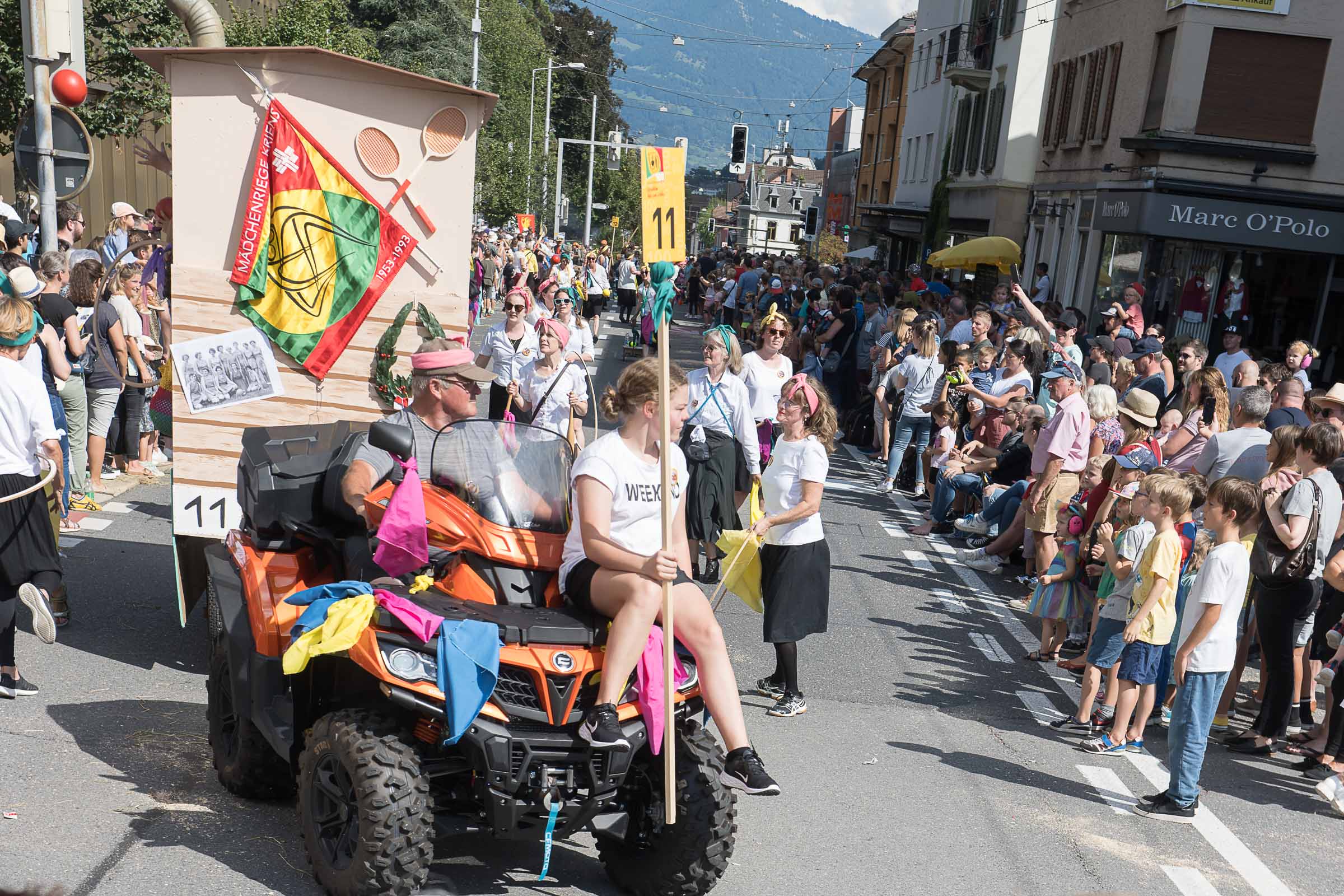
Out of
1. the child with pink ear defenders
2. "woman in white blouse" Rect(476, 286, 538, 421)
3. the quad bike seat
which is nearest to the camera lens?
the quad bike seat

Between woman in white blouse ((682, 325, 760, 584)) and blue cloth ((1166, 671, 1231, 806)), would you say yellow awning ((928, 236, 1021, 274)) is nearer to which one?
woman in white blouse ((682, 325, 760, 584))

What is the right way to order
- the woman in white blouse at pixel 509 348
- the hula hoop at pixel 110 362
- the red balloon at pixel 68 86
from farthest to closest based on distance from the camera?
1. the woman in white blouse at pixel 509 348
2. the red balloon at pixel 68 86
3. the hula hoop at pixel 110 362

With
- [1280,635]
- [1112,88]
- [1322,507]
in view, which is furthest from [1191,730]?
[1112,88]

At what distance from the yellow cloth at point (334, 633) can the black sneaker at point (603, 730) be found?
816 millimetres

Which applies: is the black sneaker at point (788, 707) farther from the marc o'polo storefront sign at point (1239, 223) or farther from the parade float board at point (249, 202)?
the marc o'polo storefront sign at point (1239, 223)

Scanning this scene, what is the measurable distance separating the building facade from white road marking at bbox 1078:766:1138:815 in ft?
50.4

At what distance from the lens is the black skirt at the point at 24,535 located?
20.7 feet

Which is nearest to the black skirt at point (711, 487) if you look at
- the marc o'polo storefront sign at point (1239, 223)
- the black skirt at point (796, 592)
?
the black skirt at point (796, 592)

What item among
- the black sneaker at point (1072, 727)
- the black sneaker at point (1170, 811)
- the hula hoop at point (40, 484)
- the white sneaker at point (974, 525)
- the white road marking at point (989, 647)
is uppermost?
the hula hoop at point (40, 484)

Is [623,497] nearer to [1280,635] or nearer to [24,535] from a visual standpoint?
[24,535]

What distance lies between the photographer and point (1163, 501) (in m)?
6.80

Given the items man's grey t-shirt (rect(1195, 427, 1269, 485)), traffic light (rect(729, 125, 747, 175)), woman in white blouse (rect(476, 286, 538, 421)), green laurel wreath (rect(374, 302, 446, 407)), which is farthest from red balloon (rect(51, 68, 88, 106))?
traffic light (rect(729, 125, 747, 175))

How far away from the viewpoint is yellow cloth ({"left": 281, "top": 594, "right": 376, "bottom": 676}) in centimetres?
431

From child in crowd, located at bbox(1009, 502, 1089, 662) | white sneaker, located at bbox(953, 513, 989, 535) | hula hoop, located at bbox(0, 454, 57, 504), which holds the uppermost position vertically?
hula hoop, located at bbox(0, 454, 57, 504)
